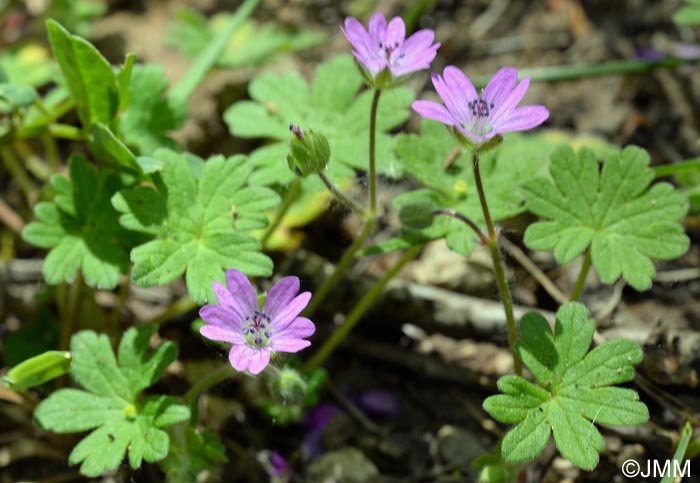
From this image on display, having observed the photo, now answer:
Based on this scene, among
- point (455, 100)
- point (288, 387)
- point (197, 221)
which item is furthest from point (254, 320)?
point (455, 100)

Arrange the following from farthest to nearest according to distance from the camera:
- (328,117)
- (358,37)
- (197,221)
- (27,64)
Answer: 1. (27,64)
2. (328,117)
3. (197,221)
4. (358,37)

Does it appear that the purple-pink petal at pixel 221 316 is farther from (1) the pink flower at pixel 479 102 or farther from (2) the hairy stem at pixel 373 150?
(1) the pink flower at pixel 479 102

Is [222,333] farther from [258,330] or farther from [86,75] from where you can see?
[86,75]

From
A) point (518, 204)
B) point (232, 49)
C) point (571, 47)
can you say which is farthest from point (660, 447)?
point (232, 49)

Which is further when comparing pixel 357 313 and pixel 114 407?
pixel 357 313

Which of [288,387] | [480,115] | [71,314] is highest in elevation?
[480,115]
